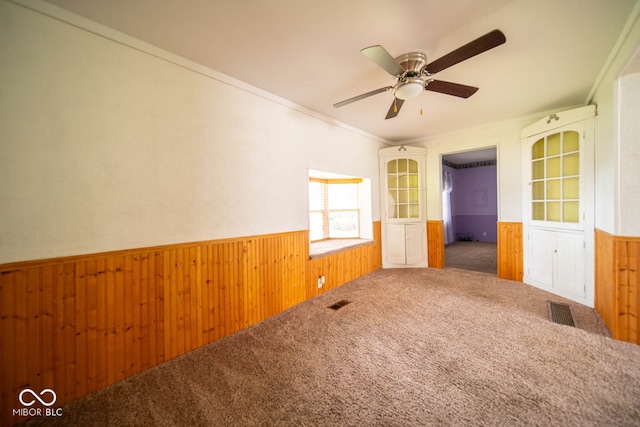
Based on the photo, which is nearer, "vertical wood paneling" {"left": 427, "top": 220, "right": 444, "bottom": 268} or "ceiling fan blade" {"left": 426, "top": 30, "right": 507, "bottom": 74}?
"ceiling fan blade" {"left": 426, "top": 30, "right": 507, "bottom": 74}

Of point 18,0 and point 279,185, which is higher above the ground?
point 18,0

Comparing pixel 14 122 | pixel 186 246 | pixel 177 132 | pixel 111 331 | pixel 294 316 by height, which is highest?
pixel 177 132

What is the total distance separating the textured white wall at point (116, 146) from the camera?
4.58 feet

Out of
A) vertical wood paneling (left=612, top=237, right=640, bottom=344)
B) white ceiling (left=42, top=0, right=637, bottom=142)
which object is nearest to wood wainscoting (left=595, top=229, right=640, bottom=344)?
vertical wood paneling (left=612, top=237, right=640, bottom=344)

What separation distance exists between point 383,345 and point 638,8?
310 centimetres

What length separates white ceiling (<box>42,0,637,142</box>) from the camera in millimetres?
1540

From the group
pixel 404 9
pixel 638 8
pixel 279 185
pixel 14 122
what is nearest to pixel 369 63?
pixel 404 9

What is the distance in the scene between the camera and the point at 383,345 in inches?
79.6

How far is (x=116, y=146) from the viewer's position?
1702 millimetres

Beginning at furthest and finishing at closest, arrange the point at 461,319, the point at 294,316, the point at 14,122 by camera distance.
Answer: the point at 294,316
the point at 461,319
the point at 14,122

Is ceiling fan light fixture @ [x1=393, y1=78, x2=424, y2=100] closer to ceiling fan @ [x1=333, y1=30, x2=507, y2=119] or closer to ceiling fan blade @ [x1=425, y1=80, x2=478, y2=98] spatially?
ceiling fan @ [x1=333, y1=30, x2=507, y2=119]

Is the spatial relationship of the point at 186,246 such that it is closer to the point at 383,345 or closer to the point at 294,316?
the point at 294,316

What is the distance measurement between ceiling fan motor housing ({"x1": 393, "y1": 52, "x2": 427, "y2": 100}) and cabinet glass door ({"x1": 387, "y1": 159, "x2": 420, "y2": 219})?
108 inches

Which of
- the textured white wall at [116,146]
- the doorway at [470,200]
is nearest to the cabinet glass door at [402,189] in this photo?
the textured white wall at [116,146]
